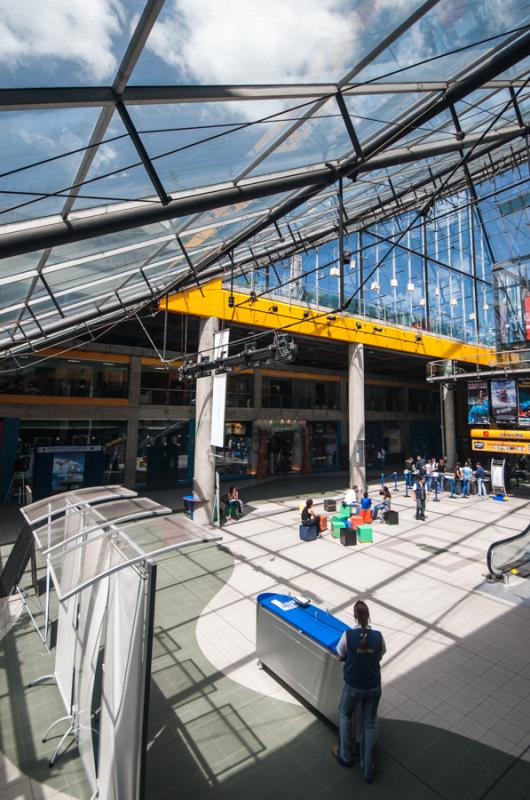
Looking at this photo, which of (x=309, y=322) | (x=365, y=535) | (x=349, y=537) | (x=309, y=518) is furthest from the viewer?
(x=309, y=322)

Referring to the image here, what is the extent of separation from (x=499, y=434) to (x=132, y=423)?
17.1 meters

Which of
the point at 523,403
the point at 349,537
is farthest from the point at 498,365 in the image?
the point at 349,537

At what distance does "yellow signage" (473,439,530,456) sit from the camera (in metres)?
17.2

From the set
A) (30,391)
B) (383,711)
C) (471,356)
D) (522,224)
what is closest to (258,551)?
(383,711)

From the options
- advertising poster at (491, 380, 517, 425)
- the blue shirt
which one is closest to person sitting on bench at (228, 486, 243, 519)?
the blue shirt

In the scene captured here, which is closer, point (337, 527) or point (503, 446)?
point (337, 527)

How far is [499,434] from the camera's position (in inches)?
711

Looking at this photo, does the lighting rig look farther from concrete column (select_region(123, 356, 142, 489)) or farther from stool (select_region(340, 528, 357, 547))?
concrete column (select_region(123, 356, 142, 489))

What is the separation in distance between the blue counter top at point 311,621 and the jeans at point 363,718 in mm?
510

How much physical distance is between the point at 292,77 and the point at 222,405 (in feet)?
30.3

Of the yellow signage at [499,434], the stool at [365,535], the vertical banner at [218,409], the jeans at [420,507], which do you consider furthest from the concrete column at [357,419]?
the vertical banner at [218,409]

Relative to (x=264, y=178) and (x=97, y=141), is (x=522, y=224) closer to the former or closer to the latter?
(x=264, y=178)

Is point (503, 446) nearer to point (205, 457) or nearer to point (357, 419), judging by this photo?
point (357, 419)

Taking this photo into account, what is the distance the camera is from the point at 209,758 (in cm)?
415
